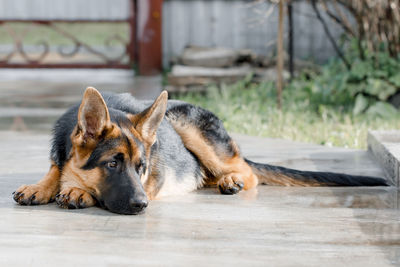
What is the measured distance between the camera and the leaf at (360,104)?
26.8 feet

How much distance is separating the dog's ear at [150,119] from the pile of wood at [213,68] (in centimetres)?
639

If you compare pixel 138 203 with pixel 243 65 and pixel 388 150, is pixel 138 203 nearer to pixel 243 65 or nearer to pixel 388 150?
pixel 388 150

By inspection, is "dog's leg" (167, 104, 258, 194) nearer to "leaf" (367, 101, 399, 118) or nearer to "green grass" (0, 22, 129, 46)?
"leaf" (367, 101, 399, 118)

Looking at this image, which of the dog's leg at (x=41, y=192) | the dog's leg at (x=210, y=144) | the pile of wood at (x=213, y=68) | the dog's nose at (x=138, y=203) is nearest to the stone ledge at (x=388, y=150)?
the dog's leg at (x=210, y=144)

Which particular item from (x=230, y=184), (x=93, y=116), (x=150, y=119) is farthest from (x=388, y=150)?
(x=93, y=116)

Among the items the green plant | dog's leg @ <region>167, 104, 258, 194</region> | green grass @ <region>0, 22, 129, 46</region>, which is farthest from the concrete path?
green grass @ <region>0, 22, 129, 46</region>

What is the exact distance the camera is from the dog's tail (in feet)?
13.8

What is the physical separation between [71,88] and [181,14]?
268cm

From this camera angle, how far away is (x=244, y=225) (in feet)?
10.6

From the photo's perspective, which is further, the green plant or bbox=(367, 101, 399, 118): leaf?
the green plant

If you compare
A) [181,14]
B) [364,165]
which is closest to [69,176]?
[364,165]

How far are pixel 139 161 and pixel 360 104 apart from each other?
530 cm

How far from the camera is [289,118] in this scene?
313 inches

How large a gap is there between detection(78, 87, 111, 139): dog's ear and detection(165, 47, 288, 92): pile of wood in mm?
6629
